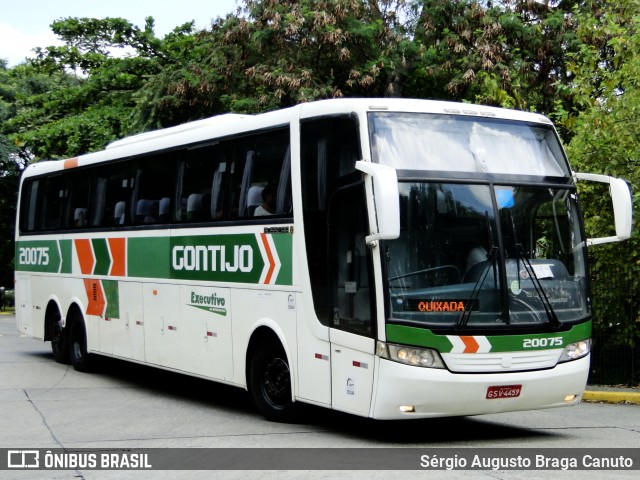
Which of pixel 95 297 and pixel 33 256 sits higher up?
pixel 33 256

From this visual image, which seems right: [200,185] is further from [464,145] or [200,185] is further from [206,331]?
[464,145]

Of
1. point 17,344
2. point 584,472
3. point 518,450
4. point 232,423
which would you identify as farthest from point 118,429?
point 17,344

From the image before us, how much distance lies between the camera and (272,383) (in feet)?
38.0

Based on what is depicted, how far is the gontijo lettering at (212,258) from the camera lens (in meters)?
12.0

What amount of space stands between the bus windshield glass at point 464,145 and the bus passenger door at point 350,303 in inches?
21.5

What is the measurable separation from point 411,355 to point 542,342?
1.41 meters

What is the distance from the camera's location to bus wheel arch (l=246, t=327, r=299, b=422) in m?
11.3

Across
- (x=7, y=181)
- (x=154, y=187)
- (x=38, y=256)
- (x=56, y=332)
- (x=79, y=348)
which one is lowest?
(x=79, y=348)

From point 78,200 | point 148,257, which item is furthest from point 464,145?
point 78,200

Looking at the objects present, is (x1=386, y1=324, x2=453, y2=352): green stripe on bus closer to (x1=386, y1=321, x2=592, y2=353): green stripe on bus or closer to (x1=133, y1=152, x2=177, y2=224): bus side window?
(x1=386, y1=321, x2=592, y2=353): green stripe on bus

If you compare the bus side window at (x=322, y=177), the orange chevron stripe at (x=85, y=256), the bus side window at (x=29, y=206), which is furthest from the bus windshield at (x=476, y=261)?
the bus side window at (x=29, y=206)

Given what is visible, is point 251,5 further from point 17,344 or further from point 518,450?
point 518,450

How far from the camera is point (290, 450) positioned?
9.52m

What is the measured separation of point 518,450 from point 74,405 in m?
5.99
